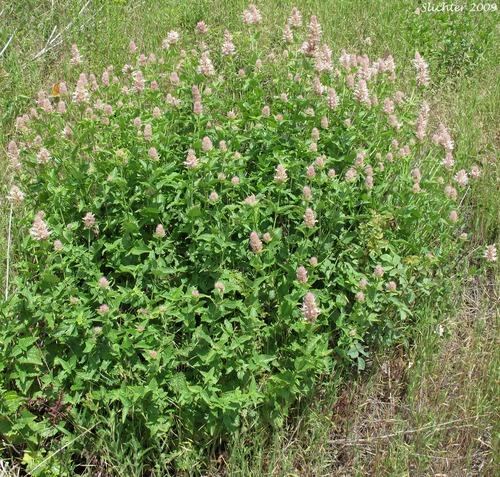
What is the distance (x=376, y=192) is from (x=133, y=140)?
4.00 feet

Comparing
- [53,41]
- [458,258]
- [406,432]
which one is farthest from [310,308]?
[53,41]

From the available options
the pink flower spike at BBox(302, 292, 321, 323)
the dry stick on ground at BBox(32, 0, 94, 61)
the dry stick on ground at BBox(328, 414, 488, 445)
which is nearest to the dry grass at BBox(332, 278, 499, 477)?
the dry stick on ground at BBox(328, 414, 488, 445)

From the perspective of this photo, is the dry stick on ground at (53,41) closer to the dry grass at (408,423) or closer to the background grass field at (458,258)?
the background grass field at (458,258)

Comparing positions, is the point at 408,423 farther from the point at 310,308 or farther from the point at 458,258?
the point at 458,258

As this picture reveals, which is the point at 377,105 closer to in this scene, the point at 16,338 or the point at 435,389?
the point at 435,389

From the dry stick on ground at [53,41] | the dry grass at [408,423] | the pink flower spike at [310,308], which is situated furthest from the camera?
the dry stick on ground at [53,41]

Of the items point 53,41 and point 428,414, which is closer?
point 428,414

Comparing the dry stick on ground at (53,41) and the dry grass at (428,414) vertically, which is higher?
the dry stick on ground at (53,41)

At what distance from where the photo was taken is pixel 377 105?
3500 mm

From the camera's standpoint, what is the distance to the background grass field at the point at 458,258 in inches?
112

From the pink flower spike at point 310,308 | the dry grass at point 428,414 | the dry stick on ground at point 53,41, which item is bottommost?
the dry grass at point 428,414

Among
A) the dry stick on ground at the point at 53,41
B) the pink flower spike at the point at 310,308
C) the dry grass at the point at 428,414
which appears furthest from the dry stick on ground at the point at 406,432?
the dry stick on ground at the point at 53,41

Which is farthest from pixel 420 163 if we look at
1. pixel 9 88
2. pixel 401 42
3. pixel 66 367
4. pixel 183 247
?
pixel 9 88

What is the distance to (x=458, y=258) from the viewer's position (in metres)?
3.78
